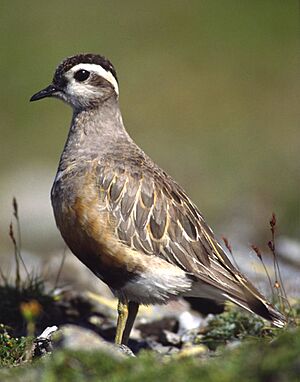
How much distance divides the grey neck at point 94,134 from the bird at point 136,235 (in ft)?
0.06

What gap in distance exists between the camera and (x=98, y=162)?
28.6 feet

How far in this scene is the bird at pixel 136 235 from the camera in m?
8.20

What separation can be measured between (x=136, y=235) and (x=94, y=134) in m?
1.40

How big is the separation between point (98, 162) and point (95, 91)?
1.06m

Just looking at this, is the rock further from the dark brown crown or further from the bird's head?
the dark brown crown

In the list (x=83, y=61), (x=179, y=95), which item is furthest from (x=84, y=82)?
(x=179, y=95)

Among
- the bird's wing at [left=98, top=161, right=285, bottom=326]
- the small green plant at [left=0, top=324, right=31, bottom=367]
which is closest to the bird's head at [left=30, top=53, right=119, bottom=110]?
the bird's wing at [left=98, top=161, right=285, bottom=326]

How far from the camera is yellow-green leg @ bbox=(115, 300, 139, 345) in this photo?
8.58m

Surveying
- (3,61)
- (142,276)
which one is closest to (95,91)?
(142,276)

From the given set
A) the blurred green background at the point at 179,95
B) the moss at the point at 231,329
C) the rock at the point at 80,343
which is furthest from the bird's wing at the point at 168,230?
the blurred green background at the point at 179,95

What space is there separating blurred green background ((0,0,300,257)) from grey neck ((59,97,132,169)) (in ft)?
22.3

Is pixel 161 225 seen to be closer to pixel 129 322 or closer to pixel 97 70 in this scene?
pixel 129 322

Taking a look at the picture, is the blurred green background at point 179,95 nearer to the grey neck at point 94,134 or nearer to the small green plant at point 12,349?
the grey neck at point 94,134

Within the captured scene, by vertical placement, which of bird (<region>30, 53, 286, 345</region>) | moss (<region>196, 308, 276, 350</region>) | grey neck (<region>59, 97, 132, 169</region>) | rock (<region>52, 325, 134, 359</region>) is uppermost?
grey neck (<region>59, 97, 132, 169</region>)
